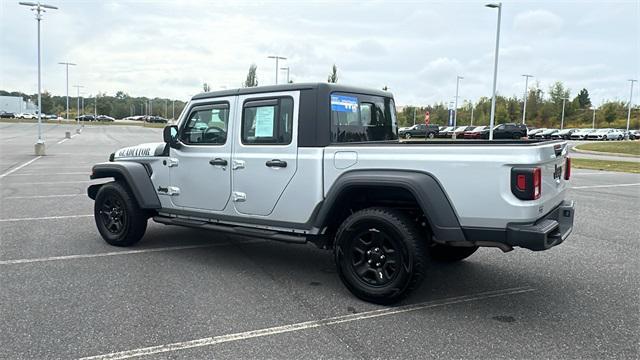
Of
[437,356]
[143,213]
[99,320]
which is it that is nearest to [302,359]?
[437,356]

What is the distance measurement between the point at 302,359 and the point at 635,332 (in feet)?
8.35

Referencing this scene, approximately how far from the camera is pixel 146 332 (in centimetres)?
378

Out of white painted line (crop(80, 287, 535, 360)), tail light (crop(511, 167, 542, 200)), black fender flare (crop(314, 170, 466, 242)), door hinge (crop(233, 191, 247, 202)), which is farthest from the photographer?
door hinge (crop(233, 191, 247, 202))

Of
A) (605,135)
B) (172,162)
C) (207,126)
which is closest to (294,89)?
(207,126)

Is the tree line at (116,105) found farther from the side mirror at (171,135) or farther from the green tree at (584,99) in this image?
the side mirror at (171,135)

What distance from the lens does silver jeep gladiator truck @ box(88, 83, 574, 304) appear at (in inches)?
154

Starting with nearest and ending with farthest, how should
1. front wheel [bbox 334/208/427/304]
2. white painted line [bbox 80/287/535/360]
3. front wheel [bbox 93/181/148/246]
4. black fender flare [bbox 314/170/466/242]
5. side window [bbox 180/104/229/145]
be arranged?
white painted line [bbox 80/287/535/360] → black fender flare [bbox 314/170/466/242] → front wheel [bbox 334/208/427/304] → side window [bbox 180/104/229/145] → front wheel [bbox 93/181/148/246]

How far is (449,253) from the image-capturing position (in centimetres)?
566

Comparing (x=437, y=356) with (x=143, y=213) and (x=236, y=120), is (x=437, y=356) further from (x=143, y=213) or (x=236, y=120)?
(x=143, y=213)

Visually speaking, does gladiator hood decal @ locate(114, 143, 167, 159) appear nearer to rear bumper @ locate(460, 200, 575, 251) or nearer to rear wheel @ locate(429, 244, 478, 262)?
rear wheel @ locate(429, 244, 478, 262)

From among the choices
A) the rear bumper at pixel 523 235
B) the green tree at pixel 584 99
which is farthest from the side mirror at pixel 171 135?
the green tree at pixel 584 99

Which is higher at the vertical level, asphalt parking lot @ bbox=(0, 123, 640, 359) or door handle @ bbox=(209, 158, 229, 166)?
door handle @ bbox=(209, 158, 229, 166)

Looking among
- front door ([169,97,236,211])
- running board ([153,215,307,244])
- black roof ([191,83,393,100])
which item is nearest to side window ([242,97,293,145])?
black roof ([191,83,393,100])

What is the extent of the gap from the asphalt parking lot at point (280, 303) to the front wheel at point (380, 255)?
0.17 m
